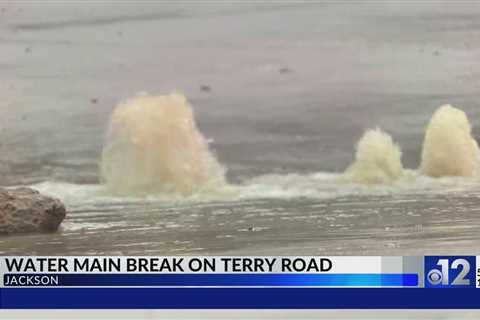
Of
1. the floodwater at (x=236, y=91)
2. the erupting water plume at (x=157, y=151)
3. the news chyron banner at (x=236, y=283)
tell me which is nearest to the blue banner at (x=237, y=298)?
the news chyron banner at (x=236, y=283)

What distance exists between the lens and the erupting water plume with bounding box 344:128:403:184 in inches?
118

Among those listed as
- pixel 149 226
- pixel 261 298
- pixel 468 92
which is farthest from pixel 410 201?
pixel 149 226

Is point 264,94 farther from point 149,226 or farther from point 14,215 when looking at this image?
point 14,215

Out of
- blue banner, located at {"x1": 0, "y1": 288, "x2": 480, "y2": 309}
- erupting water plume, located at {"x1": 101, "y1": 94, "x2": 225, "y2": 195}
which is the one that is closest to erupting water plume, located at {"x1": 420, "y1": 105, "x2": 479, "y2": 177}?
blue banner, located at {"x1": 0, "y1": 288, "x2": 480, "y2": 309}

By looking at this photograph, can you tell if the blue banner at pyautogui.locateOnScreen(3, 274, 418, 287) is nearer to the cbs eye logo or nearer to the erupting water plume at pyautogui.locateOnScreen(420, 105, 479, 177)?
the cbs eye logo

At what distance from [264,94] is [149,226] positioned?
1.91ft

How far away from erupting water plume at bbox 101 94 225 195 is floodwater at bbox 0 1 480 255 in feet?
0.10

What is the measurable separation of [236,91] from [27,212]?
0.80 meters

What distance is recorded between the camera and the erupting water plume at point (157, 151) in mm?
2992

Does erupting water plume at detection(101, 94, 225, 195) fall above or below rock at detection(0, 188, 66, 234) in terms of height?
above

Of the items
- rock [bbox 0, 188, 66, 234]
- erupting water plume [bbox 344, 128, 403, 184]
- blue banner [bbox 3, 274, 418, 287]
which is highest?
erupting water plume [bbox 344, 128, 403, 184]

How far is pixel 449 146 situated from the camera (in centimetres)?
299

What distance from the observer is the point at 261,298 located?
2920 millimetres

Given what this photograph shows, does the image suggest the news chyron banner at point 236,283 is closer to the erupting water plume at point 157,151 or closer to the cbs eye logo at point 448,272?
the cbs eye logo at point 448,272
